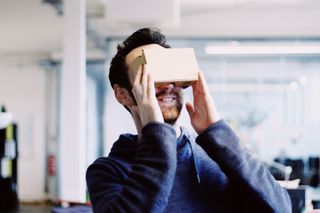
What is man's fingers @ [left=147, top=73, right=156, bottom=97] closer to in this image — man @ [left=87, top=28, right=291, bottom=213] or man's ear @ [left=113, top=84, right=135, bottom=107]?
man @ [left=87, top=28, right=291, bottom=213]

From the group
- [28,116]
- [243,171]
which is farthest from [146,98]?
[28,116]

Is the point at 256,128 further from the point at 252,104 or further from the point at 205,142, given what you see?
the point at 205,142

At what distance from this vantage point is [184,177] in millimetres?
956

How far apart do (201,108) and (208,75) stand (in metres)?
6.59

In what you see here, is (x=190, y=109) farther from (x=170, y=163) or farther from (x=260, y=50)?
(x=260, y=50)

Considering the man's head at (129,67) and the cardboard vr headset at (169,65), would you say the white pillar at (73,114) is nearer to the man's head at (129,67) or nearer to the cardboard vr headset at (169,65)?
the man's head at (129,67)

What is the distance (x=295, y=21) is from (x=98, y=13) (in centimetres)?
306

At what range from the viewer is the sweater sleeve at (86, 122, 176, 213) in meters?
0.83

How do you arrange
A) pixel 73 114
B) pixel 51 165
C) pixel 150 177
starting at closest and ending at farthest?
1. pixel 150 177
2. pixel 73 114
3. pixel 51 165

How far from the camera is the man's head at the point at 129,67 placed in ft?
3.11

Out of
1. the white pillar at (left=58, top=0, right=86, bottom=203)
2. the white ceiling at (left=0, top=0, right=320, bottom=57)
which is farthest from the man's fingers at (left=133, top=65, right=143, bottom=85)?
the white ceiling at (left=0, top=0, right=320, bottom=57)

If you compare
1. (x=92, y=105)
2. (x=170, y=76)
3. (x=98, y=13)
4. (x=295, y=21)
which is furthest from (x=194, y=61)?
(x=92, y=105)

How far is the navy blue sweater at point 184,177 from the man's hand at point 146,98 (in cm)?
2

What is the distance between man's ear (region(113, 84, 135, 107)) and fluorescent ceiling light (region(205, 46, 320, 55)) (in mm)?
6234
